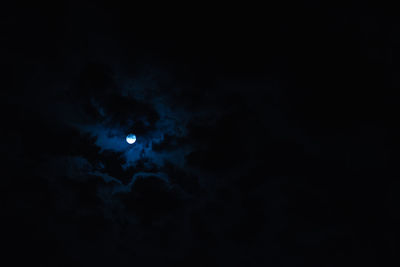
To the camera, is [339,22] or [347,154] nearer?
[339,22]

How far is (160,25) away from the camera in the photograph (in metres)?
2.93

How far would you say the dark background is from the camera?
2949 mm

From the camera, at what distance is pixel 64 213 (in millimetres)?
4102

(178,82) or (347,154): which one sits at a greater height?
(178,82)

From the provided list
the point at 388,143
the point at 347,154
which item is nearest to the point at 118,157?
the point at 347,154

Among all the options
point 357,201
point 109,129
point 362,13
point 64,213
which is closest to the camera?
point 362,13

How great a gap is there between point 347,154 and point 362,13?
1855 mm

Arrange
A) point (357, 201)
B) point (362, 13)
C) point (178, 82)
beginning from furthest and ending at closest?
point (357, 201)
point (178, 82)
point (362, 13)

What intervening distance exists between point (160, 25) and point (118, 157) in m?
1.93

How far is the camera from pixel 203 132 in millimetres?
3598

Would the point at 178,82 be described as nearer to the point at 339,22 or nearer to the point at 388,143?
the point at 339,22

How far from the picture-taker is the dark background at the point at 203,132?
295cm

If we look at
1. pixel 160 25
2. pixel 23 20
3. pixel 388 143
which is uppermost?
pixel 23 20

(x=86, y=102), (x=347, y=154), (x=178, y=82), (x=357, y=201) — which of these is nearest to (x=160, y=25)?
(x=178, y=82)
